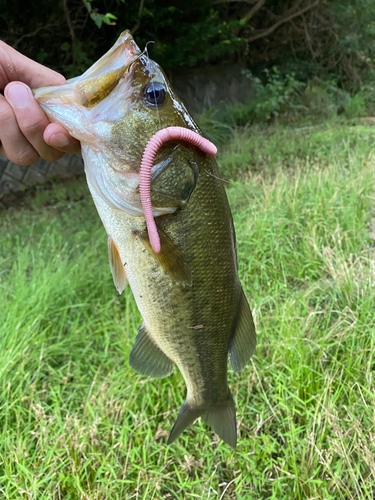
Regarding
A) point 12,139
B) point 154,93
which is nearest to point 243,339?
point 154,93

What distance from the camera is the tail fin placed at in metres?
1.33

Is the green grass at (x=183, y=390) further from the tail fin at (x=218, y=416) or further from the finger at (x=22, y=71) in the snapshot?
the finger at (x=22, y=71)

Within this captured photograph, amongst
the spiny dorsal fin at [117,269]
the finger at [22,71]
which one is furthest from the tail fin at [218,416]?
the finger at [22,71]

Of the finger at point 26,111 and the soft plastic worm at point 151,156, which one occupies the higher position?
the finger at point 26,111

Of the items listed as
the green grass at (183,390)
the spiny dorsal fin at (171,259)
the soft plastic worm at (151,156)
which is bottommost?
the green grass at (183,390)

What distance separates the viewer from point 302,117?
851 centimetres

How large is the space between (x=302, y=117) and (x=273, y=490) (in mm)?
8741

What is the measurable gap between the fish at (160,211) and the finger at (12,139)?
0.18 meters

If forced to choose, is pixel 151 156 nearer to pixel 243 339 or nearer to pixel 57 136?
pixel 57 136

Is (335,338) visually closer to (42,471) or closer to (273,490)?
(273,490)

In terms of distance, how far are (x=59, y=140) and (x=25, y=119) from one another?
0.14 metres

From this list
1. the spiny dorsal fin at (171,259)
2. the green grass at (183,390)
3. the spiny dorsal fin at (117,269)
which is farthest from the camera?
the green grass at (183,390)

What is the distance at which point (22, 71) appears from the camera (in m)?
1.28

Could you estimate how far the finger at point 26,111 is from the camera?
41.9 inches
